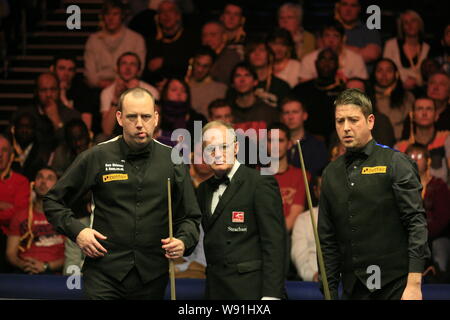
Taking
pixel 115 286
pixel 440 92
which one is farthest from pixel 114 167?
pixel 440 92

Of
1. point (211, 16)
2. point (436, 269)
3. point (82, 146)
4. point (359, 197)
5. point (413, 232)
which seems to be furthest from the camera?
point (211, 16)

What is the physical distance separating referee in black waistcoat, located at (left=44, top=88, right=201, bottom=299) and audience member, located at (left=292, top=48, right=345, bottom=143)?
2.79m

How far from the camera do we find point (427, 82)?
5.95 meters

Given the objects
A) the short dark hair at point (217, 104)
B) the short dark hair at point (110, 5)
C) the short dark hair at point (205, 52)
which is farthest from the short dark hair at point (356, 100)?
the short dark hair at point (110, 5)

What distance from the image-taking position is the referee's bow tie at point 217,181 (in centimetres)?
356

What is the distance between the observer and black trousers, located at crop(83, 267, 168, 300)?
3.00 meters

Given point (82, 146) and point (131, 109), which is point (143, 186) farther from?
point (82, 146)

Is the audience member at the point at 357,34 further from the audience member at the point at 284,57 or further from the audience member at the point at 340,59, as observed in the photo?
the audience member at the point at 284,57

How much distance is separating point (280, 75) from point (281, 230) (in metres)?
2.88

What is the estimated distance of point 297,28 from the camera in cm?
634

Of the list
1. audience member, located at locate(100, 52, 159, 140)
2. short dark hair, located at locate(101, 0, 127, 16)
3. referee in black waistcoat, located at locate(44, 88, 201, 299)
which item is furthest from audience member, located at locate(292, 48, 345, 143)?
referee in black waistcoat, located at locate(44, 88, 201, 299)

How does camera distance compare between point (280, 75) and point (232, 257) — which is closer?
point (232, 257)
